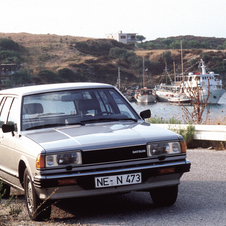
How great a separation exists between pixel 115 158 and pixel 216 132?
19.8 ft

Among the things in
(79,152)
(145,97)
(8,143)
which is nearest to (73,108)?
(8,143)

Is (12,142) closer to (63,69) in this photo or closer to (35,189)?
(35,189)

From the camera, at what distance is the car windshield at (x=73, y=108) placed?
5375 mm

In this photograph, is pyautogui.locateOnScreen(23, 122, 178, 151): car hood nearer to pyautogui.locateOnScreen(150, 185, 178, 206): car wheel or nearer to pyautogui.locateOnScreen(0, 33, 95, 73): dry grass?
pyautogui.locateOnScreen(150, 185, 178, 206): car wheel

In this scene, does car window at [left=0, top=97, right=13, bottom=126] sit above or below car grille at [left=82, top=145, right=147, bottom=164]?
above

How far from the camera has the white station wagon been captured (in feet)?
14.1

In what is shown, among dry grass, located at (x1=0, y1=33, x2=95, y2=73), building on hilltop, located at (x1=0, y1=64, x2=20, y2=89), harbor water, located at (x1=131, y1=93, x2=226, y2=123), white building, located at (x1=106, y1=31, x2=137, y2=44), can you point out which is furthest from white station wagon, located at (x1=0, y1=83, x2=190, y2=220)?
white building, located at (x1=106, y1=31, x2=137, y2=44)

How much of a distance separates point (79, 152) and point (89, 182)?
13.0 inches

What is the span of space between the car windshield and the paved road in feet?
3.67

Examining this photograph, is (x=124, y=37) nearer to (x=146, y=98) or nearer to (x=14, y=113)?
(x=146, y=98)

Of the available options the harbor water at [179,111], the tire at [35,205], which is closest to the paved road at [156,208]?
the tire at [35,205]

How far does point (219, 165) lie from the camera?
25.8 feet

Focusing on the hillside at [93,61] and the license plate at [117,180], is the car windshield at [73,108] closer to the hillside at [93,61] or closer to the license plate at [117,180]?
the license plate at [117,180]

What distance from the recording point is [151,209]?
5.04 m
